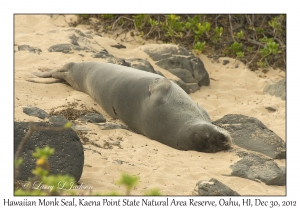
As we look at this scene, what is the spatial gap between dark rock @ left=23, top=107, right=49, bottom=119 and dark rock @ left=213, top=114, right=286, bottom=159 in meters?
2.04

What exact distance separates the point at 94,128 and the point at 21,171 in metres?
1.80

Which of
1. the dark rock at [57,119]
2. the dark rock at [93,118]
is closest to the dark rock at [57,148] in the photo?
the dark rock at [57,119]

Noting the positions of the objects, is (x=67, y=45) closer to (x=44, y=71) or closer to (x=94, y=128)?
(x=44, y=71)

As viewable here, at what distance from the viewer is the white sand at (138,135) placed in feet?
14.5

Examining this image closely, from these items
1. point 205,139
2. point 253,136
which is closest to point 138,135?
point 205,139

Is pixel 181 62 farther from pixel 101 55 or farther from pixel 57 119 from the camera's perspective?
pixel 57 119

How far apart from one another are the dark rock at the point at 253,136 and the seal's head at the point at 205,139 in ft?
1.18

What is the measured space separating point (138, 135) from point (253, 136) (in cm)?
126

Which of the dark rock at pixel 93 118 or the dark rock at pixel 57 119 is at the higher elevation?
the dark rock at pixel 57 119

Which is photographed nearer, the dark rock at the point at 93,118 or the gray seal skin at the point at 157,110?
the gray seal skin at the point at 157,110

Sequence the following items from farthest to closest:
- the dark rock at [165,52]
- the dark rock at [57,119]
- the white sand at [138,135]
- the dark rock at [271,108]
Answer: the dark rock at [165,52] < the dark rock at [271,108] < the dark rock at [57,119] < the white sand at [138,135]

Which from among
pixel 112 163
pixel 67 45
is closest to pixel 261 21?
pixel 67 45

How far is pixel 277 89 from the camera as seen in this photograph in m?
7.89

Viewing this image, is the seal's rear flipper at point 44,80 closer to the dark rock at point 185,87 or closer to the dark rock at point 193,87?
the dark rock at point 185,87
